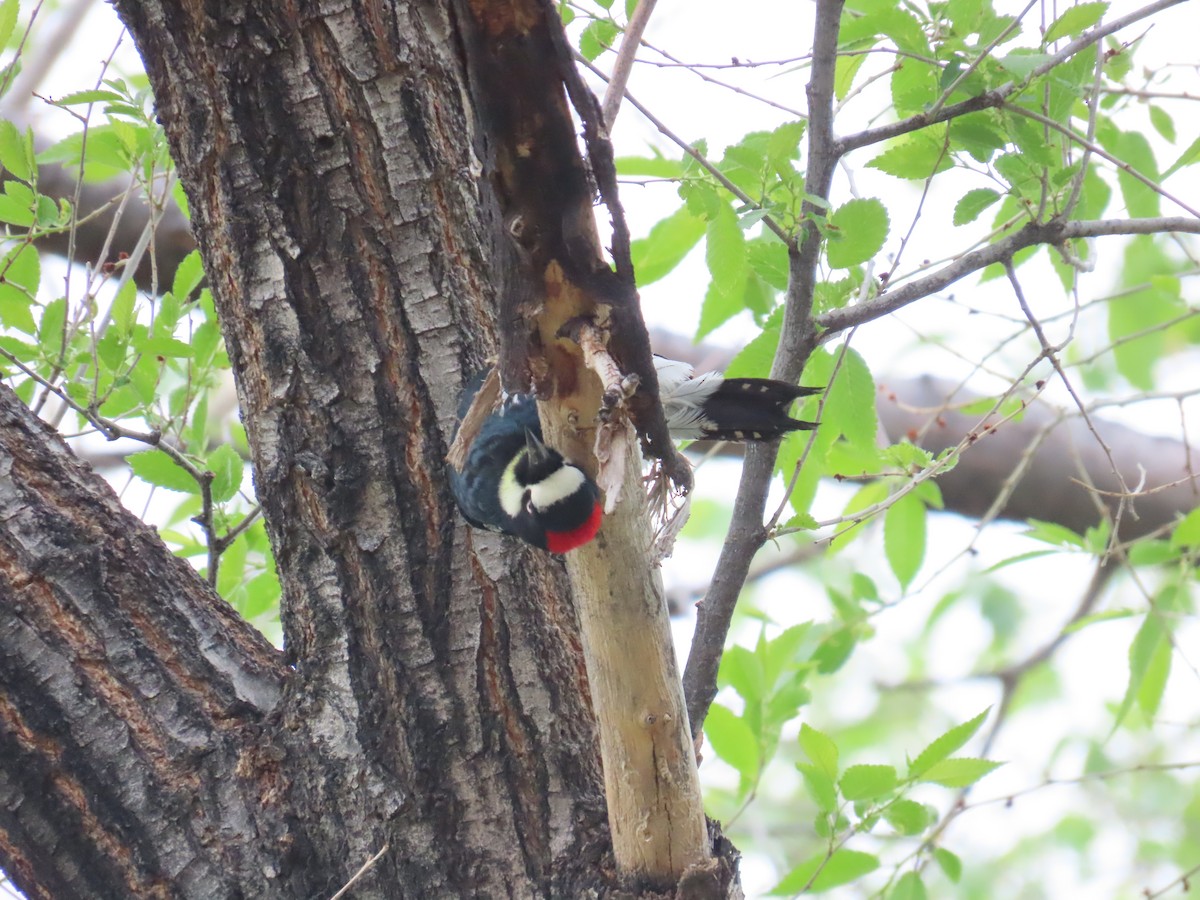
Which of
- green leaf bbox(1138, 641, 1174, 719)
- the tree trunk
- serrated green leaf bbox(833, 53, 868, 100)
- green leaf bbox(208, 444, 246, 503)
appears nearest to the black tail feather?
the tree trunk

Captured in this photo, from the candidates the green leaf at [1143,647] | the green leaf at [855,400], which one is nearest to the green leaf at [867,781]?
the green leaf at [855,400]

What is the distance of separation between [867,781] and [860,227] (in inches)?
43.9

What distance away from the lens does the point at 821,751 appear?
2229 millimetres

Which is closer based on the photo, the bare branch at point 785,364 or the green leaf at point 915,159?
the bare branch at point 785,364

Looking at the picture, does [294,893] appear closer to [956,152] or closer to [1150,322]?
[956,152]

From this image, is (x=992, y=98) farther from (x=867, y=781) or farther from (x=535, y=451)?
(x=867, y=781)

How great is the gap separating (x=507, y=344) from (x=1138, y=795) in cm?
709

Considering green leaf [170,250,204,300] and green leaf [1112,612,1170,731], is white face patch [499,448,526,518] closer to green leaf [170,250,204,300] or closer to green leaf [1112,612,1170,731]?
green leaf [170,250,204,300]

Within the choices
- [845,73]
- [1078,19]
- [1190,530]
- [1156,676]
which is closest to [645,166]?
[845,73]

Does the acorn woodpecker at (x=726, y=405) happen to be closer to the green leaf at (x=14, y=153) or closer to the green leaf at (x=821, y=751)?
the green leaf at (x=821, y=751)

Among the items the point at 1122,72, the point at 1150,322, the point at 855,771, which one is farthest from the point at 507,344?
the point at 1150,322

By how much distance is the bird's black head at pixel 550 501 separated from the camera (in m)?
1.57

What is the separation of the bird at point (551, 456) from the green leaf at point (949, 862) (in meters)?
1.15

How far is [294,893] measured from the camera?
1.84 m
